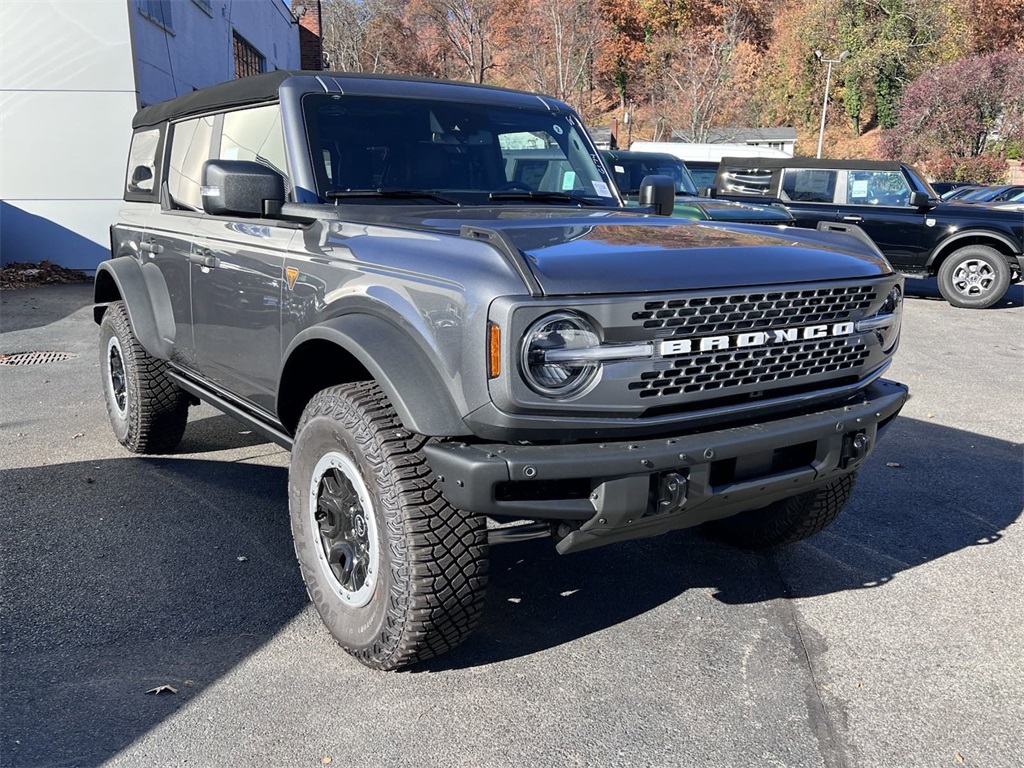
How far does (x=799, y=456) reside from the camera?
116 inches

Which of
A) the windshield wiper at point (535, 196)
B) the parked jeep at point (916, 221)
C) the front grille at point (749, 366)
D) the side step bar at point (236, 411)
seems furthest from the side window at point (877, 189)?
the side step bar at point (236, 411)

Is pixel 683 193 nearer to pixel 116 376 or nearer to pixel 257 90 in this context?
pixel 116 376

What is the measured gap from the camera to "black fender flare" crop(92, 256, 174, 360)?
447 cm

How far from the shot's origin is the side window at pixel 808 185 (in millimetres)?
12961

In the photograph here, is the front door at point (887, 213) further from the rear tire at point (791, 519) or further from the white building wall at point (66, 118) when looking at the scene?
the white building wall at point (66, 118)

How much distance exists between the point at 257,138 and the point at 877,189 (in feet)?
36.0

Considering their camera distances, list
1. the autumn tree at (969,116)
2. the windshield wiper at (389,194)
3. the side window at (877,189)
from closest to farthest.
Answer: the windshield wiper at (389,194)
the side window at (877,189)
the autumn tree at (969,116)

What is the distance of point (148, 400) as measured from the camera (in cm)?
490

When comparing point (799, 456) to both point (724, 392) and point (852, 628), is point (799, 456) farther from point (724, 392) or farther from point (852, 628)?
point (852, 628)

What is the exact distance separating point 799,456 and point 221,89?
10.3 feet

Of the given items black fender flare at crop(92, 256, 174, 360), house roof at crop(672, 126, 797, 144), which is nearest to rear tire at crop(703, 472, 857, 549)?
black fender flare at crop(92, 256, 174, 360)

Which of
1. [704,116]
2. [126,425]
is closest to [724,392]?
[126,425]

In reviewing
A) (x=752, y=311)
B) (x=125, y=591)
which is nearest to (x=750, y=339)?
(x=752, y=311)

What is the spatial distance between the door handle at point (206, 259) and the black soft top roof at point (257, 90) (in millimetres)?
686
